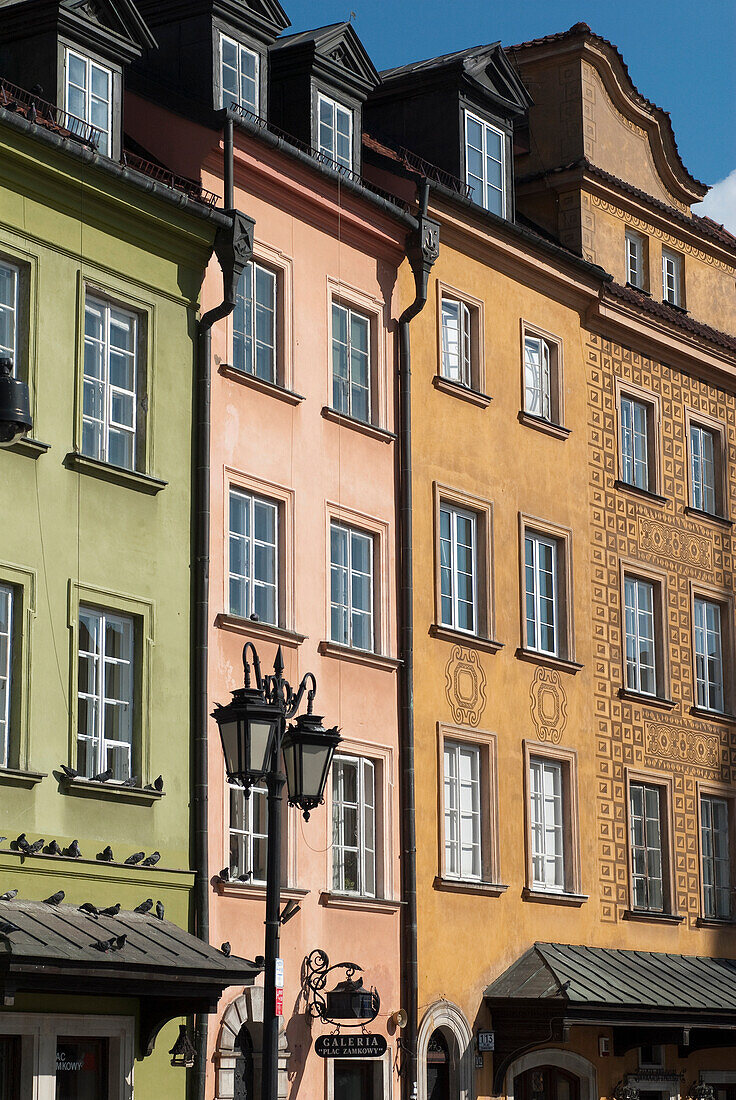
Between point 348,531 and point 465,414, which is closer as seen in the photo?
point 348,531

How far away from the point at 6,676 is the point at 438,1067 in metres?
8.28

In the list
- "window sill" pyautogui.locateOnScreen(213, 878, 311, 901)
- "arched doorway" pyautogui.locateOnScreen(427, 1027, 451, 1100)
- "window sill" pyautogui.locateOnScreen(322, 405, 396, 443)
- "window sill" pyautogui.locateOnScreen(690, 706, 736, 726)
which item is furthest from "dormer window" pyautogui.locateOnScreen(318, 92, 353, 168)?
"arched doorway" pyautogui.locateOnScreen(427, 1027, 451, 1100)

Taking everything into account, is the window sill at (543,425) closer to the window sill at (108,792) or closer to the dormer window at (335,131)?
the dormer window at (335,131)

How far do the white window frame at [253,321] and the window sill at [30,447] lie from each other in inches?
143

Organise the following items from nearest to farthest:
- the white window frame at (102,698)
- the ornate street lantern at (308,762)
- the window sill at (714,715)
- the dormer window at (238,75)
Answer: the ornate street lantern at (308,762)
the white window frame at (102,698)
the dormer window at (238,75)
the window sill at (714,715)

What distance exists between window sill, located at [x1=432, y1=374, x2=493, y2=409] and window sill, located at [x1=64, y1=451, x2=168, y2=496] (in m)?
5.92

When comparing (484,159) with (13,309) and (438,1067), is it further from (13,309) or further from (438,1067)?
(438,1067)

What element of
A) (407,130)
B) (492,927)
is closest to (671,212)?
(407,130)

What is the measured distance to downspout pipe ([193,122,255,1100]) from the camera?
20469 millimetres

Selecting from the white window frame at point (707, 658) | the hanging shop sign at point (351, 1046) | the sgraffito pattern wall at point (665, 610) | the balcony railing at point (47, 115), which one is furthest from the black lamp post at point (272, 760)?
the white window frame at point (707, 658)

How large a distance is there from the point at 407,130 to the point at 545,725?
872 centimetres

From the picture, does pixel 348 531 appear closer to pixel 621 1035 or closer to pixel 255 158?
pixel 255 158

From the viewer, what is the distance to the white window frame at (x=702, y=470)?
103 feet

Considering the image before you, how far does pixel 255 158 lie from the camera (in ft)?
76.5
